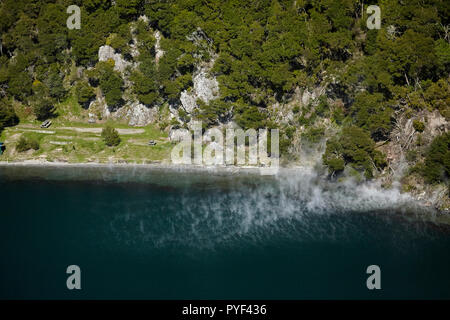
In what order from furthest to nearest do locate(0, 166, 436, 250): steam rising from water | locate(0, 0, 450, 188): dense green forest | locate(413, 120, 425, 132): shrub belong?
locate(0, 0, 450, 188): dense green forest, locate(413, 120, 425, 132): shrub, locate(0, 166, 436, 250): steam rising from water

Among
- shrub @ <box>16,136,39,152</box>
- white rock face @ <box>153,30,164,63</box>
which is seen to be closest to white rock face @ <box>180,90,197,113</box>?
white rock face @ <box>153,30,164,63</box>

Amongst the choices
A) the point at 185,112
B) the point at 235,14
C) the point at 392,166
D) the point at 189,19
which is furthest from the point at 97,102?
the point at 392,166

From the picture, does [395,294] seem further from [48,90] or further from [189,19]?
[48,90]

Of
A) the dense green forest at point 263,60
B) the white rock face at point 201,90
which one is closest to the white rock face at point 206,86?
the white rock face at point 201,90

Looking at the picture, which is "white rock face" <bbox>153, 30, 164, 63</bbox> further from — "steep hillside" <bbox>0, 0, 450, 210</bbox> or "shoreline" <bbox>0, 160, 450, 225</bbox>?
"shoreline" <bbox>0, 160, 450, 225</bbox>

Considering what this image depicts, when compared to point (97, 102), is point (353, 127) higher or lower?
lower

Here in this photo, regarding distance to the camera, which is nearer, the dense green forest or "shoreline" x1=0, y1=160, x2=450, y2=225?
the dense green forest

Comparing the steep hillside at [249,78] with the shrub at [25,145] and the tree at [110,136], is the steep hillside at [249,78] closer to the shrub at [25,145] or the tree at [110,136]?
the tree at [110,136]
